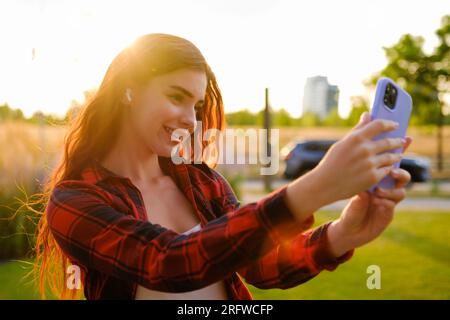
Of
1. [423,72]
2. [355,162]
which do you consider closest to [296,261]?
[355,162]

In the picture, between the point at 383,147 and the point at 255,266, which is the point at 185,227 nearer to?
the point at 255,266

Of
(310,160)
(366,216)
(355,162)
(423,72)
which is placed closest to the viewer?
(355,162)

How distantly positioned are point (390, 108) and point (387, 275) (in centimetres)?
454

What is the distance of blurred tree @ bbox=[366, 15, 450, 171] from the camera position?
65.7 ft

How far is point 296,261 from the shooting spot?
1377mm

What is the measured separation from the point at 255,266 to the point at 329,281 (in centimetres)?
387

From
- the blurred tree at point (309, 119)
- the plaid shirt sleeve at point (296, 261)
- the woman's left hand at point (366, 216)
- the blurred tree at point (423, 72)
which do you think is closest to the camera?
the woman's left hand at point (366, 216)

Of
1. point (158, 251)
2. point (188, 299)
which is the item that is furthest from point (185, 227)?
point (158, 251)

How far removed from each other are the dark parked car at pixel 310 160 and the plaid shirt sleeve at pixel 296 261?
1515 cm

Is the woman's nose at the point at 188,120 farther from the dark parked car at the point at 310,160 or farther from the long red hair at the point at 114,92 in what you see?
the dark parked car at the point at 310,160

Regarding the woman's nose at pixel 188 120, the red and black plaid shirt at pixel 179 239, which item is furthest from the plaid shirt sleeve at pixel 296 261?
the woman's nose at pixel 188 120

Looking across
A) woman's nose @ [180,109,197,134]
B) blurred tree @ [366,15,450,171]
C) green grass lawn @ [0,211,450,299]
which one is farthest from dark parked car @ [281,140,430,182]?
woman's nose @ [180,109,197,134]

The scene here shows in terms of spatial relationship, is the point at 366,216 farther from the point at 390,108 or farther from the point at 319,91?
the point at 319,91

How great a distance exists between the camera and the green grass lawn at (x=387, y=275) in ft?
15.3
